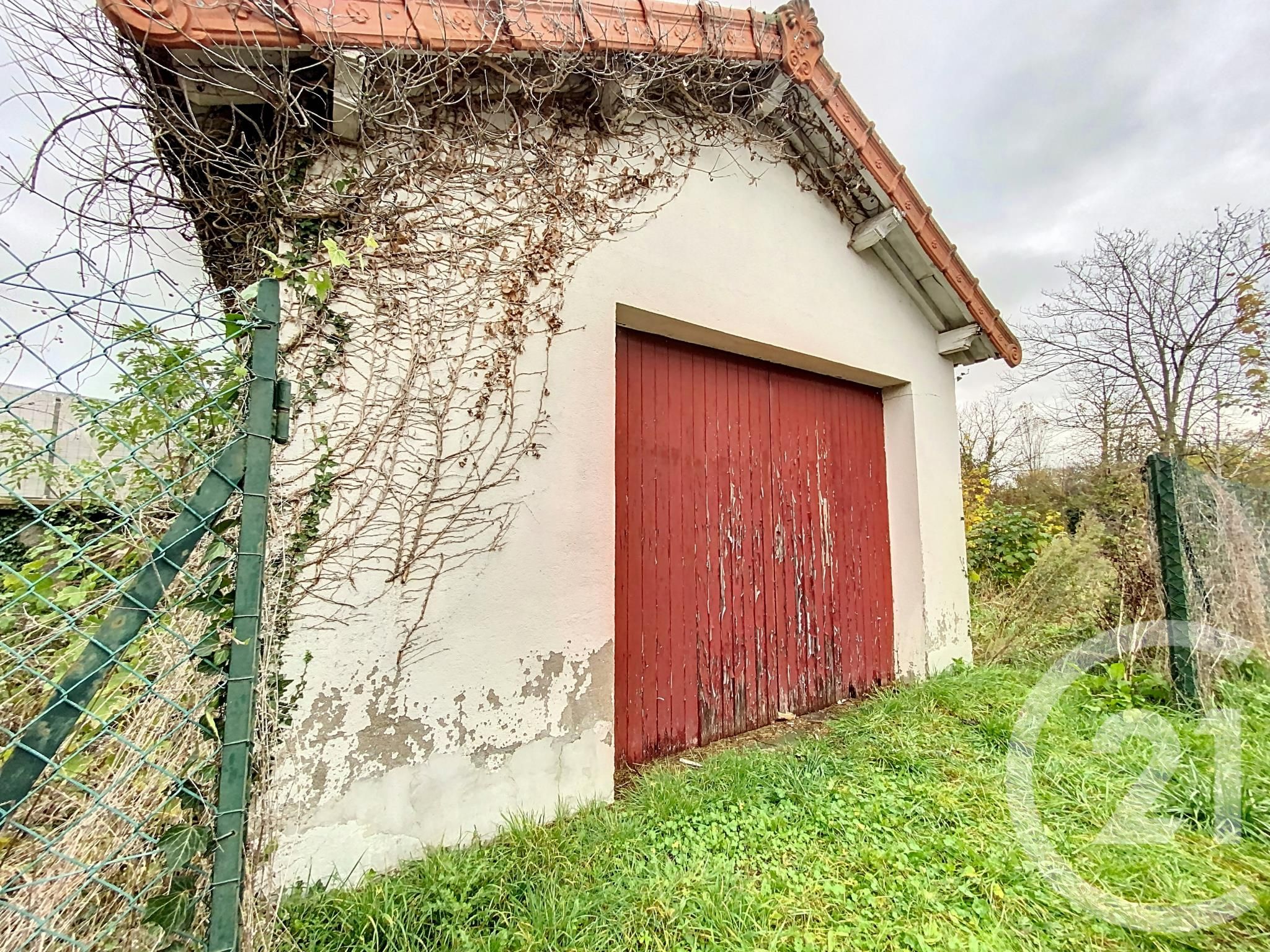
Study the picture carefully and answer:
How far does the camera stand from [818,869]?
2215 millimetres

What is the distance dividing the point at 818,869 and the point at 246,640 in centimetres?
246

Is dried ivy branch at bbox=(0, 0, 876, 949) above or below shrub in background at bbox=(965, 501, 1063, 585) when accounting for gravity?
above

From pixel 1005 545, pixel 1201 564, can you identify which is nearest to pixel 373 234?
pixel 1201 564

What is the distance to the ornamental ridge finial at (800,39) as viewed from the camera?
3.38 meters

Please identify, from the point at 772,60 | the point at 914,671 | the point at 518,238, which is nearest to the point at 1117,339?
the point at 914,671

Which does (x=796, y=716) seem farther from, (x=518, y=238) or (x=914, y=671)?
(x=518, y=238)

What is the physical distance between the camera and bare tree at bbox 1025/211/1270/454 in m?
8.02

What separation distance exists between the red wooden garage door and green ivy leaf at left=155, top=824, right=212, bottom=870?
2177 mm

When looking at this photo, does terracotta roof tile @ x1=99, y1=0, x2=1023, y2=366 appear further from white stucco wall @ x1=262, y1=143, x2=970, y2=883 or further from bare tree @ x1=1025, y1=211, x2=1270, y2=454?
bare tree @ x1=1025, y1=211, x2=1270, y2=454

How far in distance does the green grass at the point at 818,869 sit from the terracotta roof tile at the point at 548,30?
11.3 feet

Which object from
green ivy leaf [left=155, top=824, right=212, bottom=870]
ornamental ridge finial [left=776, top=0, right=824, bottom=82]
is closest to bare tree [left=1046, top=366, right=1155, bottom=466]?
ornamental ridge finial [left=776, top=0, right=824, bottom=82]

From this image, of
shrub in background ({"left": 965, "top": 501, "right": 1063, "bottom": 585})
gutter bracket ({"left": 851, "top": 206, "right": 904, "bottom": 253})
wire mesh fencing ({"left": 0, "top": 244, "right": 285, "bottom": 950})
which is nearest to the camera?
wire mesh fencing ({"left": 0, "top": 244, "right": 285, "bottom": 950})

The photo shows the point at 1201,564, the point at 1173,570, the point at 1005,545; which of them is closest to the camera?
the point at 1173,570
